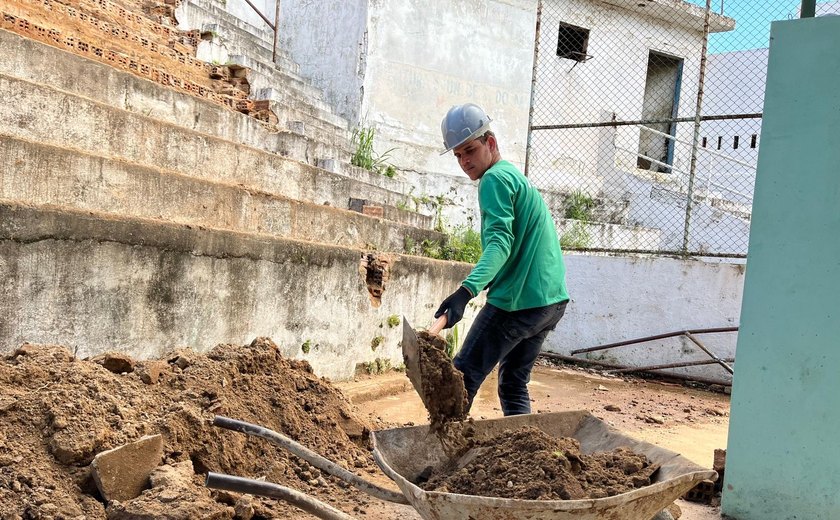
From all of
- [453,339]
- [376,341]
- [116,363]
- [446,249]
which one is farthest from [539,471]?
[446,249]

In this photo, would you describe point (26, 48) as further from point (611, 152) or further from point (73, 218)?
point (611, 152)

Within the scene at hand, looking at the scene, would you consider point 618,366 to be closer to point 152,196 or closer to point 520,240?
point 520,240

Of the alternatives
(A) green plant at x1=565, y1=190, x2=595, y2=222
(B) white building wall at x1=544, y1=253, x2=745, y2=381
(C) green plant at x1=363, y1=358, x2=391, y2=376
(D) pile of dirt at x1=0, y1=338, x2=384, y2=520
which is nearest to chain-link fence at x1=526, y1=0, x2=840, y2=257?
(A) green plant at x1=565, y1=190, x2=595, y2=222

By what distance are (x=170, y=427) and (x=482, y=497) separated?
5.28ft

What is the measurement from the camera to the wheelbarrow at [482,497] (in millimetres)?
2102

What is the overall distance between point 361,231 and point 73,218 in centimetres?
337

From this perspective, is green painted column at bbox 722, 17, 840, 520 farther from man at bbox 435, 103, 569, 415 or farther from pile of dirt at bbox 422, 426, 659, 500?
man at bbox 435, 103, 569, 415

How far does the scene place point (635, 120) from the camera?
13.2 m

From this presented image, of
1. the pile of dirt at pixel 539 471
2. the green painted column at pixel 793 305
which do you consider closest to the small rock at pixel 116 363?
the pile of dirt at pixel 539 471

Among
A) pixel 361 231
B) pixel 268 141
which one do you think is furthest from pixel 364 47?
pixel 361 231

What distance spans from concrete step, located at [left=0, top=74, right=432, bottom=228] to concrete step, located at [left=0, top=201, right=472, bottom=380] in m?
0.79

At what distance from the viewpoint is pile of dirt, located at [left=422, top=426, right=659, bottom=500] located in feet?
7.75

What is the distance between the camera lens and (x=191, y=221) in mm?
4723

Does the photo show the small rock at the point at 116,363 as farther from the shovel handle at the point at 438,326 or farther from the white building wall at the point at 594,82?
the white building wall at the point at 594,82
